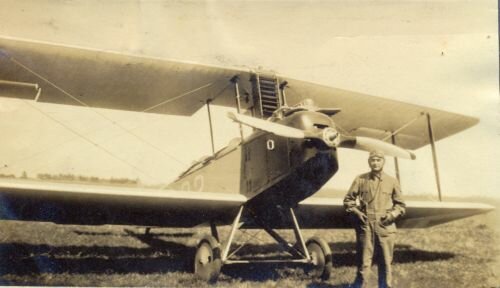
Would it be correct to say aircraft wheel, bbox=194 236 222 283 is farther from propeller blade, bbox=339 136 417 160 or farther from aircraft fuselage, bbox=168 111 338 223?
propeller blade, bbox=339 136 417 160

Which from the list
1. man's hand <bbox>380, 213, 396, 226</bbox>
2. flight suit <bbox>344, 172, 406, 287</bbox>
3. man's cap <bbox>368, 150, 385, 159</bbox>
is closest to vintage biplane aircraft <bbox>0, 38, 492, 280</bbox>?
man's cap <bbox>368, 150, 385, 159</bbox>

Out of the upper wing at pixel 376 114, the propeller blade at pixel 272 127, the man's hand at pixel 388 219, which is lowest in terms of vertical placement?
the man's hand at pixel 388 219

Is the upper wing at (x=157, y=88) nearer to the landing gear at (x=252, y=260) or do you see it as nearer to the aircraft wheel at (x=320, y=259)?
the landing gear at (x=252, y=260)

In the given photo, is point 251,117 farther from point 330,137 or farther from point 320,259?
point 320,259

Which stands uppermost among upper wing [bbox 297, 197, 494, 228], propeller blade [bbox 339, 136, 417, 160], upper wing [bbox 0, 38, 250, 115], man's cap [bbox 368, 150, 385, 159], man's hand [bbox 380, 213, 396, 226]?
upper wing [bbox 0, 38, 250, 115]

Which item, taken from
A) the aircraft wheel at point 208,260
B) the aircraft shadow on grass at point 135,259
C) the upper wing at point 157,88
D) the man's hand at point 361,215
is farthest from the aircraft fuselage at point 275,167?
the upper wing at point 157,88

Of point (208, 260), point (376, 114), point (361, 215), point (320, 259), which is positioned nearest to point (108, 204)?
point (208, 260)

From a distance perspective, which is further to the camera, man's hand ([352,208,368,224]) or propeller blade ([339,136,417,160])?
propeller blade ([339,136,417,160])
